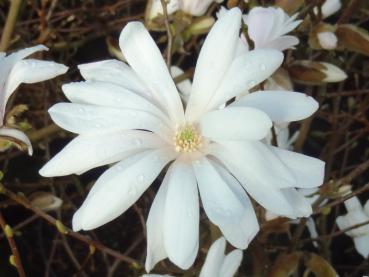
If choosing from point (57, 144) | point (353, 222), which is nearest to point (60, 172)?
point (353, 222)

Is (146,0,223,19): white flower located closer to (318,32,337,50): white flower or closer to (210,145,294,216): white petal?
(318,32,337,50): white flower

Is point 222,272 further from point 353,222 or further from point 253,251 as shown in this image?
point 353,222

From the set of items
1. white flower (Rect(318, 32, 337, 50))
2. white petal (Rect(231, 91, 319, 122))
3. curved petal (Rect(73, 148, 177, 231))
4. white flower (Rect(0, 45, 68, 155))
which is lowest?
curved petal (Rect(73, 148, 177, 231))

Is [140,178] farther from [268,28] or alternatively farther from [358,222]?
[358,222]

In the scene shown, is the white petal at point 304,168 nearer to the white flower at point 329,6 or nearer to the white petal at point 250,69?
the white petal at point 250,69

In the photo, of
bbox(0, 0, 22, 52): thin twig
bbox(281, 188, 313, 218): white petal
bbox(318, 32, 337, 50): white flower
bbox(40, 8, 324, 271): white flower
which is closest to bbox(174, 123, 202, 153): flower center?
bbox(40, 8, 324, 271): white flower

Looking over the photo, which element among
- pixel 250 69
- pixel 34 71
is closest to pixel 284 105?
pixel 250 69
